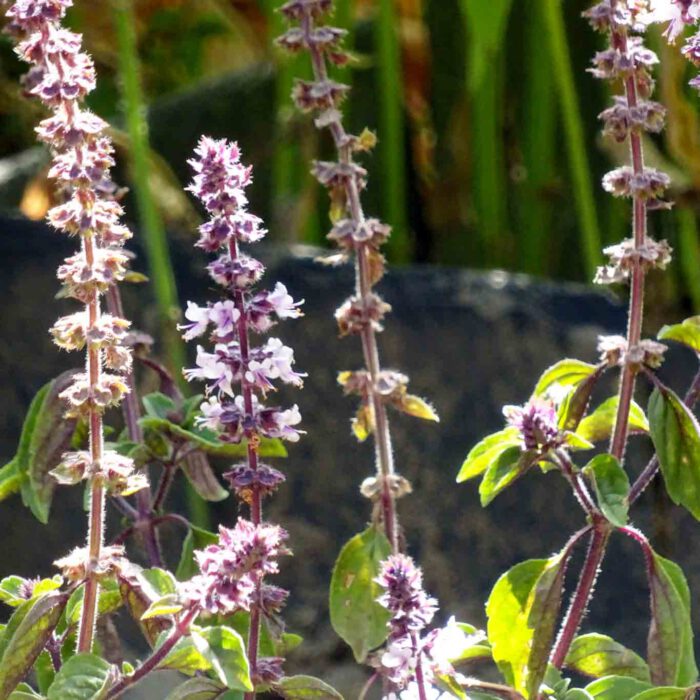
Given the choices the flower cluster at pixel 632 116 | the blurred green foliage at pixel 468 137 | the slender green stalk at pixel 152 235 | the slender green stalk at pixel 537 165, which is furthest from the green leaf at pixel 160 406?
the slender green stalk at pixel 537 165

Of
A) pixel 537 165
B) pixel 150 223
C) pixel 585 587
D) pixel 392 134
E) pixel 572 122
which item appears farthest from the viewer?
pixel 537 165

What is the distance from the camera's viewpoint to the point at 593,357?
1151mm

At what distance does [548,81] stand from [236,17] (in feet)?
1.57

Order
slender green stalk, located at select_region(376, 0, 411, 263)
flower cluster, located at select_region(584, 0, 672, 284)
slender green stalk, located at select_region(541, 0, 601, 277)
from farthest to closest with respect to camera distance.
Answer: slender green stalk, located at select_region(376, 0, 411, 263), slender green stalk, located at select_region(541, 0, 601, 277), flower cluster, located at select_region(584, 0, 672, 284)

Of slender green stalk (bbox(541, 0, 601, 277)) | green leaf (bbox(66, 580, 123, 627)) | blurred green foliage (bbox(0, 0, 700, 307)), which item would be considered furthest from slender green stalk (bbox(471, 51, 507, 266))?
green leaf (bbox(66, 580, 123, 627))

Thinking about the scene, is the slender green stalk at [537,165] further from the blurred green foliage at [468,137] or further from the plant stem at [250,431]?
the plant stem at [250,431]

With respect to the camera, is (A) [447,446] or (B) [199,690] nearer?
(B) [199,690]

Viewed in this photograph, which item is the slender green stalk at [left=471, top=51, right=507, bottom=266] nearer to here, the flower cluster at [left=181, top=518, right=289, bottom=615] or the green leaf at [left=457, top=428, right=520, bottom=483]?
the green leaf at [left=457, top=428, right=520, bottom=483]

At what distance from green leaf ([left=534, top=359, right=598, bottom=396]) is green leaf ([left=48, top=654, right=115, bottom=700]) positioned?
224 millimetres

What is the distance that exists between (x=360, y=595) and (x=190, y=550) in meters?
0.08

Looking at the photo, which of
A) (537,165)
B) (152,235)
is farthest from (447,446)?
(537,165)

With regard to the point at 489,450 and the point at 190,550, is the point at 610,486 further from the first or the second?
the point at 190,550

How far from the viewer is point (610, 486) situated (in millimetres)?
552

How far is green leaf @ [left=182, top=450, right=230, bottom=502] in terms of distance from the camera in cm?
64
